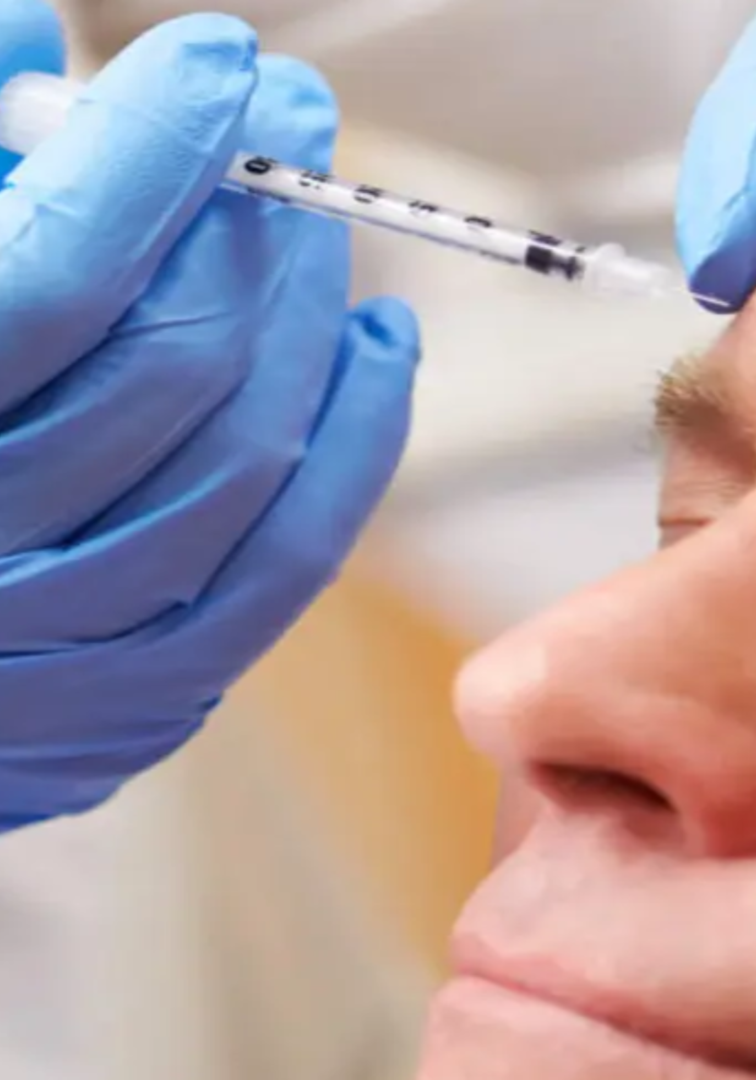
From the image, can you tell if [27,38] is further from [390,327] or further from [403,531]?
[403,531]

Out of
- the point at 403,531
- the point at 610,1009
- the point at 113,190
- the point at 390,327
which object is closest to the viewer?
the point at 610,1009

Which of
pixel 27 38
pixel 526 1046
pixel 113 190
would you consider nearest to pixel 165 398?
pixel 113 190

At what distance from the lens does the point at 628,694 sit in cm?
69

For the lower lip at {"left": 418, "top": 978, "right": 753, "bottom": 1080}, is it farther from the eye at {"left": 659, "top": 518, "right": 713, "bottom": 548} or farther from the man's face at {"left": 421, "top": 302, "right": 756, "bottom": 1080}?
the eye at {"left": 659, "top": 518, "right": 713, "bottom": 548}

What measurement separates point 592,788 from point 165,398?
0.28m

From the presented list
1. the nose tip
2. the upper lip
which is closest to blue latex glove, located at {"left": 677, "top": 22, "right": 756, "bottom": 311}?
the nose tip

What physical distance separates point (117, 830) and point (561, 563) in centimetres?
35

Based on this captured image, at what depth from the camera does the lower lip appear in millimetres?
665

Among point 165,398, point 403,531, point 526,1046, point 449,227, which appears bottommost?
point 526,1046

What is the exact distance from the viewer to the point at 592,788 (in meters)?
0.73

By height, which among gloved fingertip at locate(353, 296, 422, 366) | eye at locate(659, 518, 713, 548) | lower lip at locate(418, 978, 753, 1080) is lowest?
lower lip at locate(418, 978, 753, 1080)

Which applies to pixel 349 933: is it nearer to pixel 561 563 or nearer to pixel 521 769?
pixel 561 563

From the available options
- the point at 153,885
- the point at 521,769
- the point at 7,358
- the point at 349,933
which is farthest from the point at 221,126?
the point at 349,933

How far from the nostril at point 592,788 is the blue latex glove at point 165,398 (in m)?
0.23
